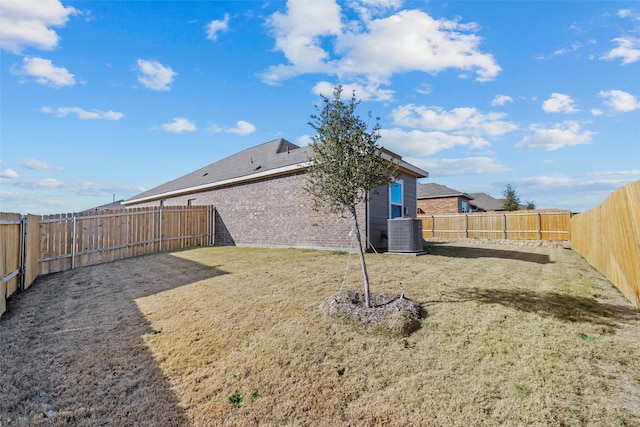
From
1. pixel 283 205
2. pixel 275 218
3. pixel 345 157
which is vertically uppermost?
pixel 345 157

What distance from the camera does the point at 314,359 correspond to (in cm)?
343

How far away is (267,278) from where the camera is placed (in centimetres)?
664

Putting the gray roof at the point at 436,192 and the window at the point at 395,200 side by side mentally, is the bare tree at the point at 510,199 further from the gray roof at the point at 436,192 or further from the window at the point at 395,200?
the window at the point at 395,200

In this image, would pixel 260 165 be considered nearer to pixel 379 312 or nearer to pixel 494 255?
pixel 494 255

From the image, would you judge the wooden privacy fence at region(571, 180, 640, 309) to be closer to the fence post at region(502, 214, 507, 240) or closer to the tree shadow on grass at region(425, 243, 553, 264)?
the tree shadow on grass at region(425, 243, 553, 264)

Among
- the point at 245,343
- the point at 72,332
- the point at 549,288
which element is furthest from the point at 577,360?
the point at 72,332

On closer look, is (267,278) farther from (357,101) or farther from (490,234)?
(490,234)

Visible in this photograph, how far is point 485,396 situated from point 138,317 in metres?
4.99

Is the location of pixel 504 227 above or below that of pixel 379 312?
above

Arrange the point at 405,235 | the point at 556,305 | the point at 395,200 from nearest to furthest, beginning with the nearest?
the point at 556,305
the point at 405,235
the point at 395,200

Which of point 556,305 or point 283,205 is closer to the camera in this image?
point 556,305

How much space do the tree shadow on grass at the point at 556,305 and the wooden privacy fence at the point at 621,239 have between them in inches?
22.8

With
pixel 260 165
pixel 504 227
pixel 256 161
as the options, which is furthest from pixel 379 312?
pixel 504 227

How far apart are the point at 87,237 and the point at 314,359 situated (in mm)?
10762
